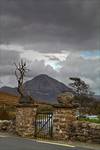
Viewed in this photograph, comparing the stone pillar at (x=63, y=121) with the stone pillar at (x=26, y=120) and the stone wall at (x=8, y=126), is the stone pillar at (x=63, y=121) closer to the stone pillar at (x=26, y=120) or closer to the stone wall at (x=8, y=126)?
the stone pillar at (x=26, y=120)

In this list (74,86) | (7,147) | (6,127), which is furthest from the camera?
(74,86)

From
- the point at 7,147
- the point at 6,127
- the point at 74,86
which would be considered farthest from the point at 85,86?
the point at 7,147

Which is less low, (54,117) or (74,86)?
(74,86)

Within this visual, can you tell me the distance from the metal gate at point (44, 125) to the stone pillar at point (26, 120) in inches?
11.4

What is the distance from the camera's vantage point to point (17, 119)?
2659 cm

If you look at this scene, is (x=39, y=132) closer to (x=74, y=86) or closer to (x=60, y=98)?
(x=60, y=98)

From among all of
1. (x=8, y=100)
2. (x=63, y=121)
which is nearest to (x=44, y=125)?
(x=63, y=121)

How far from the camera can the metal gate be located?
2463 centimetres

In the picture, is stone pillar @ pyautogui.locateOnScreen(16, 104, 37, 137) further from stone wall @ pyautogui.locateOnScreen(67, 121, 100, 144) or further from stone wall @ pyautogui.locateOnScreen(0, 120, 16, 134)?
stone wall @ pyautogui.locateOnScreen(67, 121, 100, 144)

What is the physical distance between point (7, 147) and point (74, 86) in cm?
8218

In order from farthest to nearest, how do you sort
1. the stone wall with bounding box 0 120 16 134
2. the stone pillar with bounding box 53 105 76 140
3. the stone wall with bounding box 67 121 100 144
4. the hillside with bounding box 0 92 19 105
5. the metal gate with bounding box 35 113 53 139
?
1. the hillside with bounding box 0 92 19 105
2. the stone wall with bounding box 0 120 16 134
3. the metal gate with bounding box 35 113 53 139
4. the stone pillar with bounding box 53 105 76 140
5. the stone wall with bounding box 67 121 100 144

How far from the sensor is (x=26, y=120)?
25859mm

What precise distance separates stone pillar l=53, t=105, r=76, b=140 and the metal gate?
687 mm

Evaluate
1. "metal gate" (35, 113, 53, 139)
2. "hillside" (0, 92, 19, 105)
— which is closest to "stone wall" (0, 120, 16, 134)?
"metal gate" (35, 113, 53, 139)
